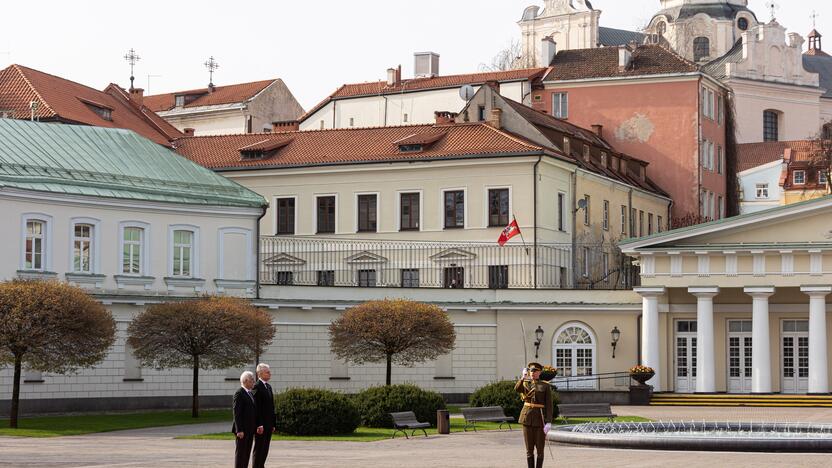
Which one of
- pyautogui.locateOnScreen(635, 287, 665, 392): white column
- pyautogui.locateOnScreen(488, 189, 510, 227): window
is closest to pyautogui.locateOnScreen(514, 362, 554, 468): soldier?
pyautogui.locateOnScreen(635, 287, 665, 392): white column

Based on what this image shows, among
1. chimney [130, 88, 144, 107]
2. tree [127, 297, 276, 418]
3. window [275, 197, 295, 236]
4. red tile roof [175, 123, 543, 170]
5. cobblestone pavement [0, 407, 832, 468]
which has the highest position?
chimney [130, 88, 144, 107]

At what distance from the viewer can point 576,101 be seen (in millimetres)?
86438

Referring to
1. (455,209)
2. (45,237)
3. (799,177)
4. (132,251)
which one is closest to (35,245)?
(45,237)

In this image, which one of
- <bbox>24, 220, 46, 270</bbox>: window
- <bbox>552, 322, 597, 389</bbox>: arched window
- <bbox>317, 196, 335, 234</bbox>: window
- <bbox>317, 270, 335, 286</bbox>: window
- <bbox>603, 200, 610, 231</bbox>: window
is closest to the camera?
<bbox>24, 220, 46, 270</bbox>: window

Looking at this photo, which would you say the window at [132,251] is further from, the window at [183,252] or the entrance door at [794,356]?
the entrance door at [794,356]

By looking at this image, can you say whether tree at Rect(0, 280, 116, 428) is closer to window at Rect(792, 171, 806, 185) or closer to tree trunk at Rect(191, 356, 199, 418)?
tree trunk at Rect(191, 356, 199, 418)

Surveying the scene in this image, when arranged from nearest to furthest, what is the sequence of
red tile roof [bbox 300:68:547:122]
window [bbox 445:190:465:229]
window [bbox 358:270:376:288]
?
1. window [bbox 358:270:376:288]
2. window [bbox 445:190:465:229]
3. red tile roof [bbox 300:68:547:122]

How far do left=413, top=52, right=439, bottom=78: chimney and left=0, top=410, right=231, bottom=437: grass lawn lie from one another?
48.7 meters

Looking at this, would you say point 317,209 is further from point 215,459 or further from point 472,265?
point 215,459

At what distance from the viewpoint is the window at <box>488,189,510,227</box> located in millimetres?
66625

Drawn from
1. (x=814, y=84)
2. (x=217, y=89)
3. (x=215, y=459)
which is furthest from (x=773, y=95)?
(x=215, y=459)

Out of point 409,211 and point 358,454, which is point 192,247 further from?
point 358,454

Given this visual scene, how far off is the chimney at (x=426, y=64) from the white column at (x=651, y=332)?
41931 mm

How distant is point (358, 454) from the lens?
3169cm
